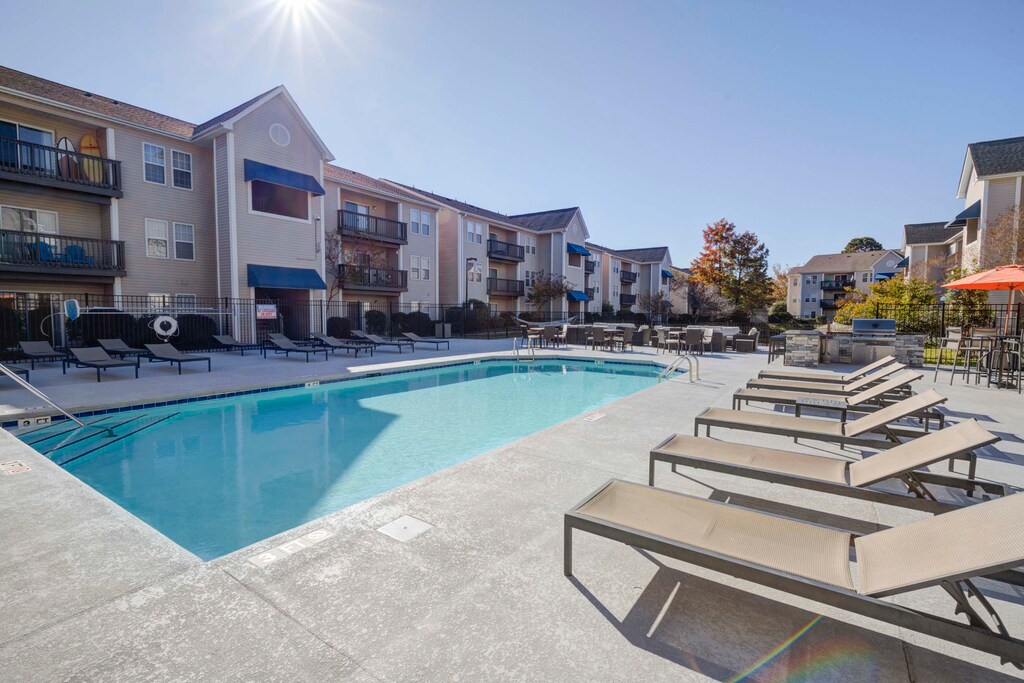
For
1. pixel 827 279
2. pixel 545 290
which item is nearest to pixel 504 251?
pixel 545 290

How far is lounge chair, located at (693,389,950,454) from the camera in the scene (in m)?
4.21

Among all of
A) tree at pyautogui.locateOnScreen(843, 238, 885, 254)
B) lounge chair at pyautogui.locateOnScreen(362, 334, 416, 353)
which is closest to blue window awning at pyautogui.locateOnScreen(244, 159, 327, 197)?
lounge chair at pyautogui.locateOnScreen(362, 334, 416, 353)

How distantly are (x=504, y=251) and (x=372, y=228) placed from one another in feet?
35.5

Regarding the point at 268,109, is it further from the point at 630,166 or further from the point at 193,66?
the point at 630,166

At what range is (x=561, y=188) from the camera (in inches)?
1671

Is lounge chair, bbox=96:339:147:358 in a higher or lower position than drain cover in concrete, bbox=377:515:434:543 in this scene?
higher

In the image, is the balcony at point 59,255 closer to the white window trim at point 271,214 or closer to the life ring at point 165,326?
the life ring at point 165,326

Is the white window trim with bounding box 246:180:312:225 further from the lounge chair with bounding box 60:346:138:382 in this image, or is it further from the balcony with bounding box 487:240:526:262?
the balcony with bounding box 487:240:526:262

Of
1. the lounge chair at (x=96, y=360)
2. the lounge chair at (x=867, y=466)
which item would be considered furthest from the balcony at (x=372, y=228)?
the lounge chair at (x=867, y=466)

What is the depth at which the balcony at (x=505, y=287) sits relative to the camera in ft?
105

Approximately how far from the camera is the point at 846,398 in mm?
6180

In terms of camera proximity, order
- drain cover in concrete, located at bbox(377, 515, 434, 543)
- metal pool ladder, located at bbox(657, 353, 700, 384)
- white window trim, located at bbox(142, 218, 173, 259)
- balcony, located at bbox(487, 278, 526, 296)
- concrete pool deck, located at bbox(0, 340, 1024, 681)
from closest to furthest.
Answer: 1. concrete pool deck, located at bbox(0, 340, 1024, 681)
2. drain cover in concrete, located at bbox(377, 515, 434, 543)
3. metal pool ladder, located at bbox(657, 353, 700, 384)
4. white window trim, located at bbox(142, 218, 173, 259)
5. balcony, located at bbox(487, 278, 526, 296)

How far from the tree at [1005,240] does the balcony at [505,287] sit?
77.5 feet

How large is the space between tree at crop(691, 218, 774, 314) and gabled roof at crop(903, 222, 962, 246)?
882 cm
